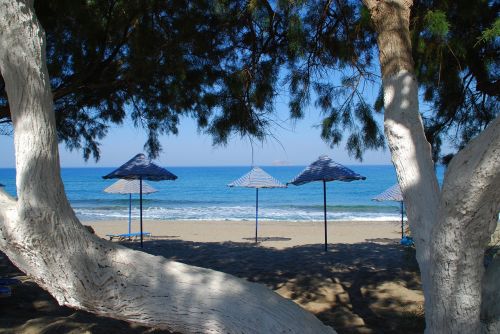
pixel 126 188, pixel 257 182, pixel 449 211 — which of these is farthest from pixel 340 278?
pixel 126 188

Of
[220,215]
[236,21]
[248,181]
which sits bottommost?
[220,215]

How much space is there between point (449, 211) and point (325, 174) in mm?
8870

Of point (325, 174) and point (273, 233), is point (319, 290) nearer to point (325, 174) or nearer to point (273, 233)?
point (325, 174)

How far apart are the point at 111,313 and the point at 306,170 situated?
30.9ft

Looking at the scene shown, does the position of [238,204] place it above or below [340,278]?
below

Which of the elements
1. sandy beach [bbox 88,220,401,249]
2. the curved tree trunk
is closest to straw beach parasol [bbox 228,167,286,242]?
sandy beach [bbox 88,220,401,249]

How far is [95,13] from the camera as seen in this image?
559cm

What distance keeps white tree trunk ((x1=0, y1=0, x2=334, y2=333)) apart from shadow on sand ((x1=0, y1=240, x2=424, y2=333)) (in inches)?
109

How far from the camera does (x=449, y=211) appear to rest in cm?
167

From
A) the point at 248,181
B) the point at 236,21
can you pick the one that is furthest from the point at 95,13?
the point at 248,181

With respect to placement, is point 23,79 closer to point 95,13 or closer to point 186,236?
point 95,13

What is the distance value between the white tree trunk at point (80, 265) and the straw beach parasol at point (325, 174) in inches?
346

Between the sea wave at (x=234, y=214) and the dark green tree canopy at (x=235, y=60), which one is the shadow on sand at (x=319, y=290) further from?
the sea wave at (x=234, y=214)

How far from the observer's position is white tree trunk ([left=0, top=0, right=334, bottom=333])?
164cm
